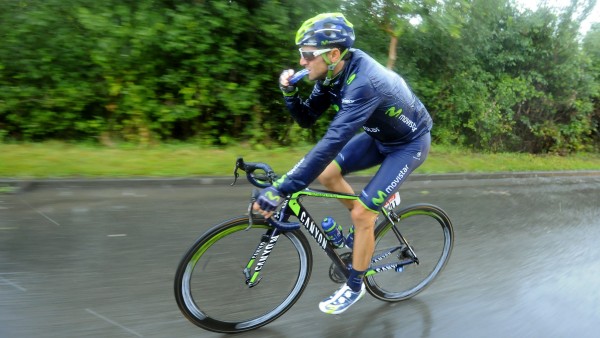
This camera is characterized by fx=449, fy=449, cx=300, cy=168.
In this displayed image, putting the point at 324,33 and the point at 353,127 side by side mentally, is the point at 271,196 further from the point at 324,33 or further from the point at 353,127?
the point at 324,33

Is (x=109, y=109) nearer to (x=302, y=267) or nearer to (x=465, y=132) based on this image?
(x=302, y=267)

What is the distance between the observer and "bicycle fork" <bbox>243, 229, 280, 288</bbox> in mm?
2910

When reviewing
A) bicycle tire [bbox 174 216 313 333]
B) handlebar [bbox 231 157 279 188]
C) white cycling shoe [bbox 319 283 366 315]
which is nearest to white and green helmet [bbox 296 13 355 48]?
handlebar [bbox 231 157 279 188]

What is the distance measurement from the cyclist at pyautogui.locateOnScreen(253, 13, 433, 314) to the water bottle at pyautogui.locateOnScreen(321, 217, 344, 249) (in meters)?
0.11

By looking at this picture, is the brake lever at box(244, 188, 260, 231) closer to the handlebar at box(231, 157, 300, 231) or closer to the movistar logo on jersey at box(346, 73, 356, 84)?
the handlebar at box(231, 157, 300, 231)

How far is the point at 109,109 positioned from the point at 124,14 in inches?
77.9

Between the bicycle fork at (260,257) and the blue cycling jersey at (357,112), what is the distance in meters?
0.44

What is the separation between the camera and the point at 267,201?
2.54m

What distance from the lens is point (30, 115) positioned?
909cm

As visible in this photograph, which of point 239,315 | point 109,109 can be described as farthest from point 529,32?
point 239,315

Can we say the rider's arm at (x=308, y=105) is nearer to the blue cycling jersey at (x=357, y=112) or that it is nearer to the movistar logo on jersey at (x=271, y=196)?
the blue cycling jersey at (x=357, y=112)

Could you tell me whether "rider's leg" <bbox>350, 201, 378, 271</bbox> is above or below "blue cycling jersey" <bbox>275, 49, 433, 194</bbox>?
below

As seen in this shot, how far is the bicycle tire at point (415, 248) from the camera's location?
Answer: 11.6ft

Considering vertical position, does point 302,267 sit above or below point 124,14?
above
